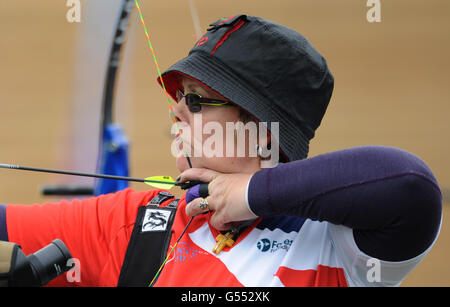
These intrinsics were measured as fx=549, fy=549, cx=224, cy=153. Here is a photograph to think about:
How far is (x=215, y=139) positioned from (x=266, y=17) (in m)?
3.61

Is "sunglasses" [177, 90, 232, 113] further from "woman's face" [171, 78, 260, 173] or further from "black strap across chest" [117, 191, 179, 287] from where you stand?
"black strap across chest" [117, 191, 179, 287]

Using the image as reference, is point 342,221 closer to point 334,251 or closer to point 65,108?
point 334,251

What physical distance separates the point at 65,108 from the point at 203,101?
355 cm

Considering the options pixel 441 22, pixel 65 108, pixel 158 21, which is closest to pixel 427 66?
pixel 441 22

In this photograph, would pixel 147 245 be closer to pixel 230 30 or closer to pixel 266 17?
pixel 230 30

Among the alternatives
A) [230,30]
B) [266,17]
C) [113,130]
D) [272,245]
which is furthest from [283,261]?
[266,17]

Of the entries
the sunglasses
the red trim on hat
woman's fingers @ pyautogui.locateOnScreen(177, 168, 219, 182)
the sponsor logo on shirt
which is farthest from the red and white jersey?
the red trim on hat

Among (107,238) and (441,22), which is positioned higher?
(441,22)

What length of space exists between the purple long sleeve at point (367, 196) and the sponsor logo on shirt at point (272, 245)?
127mm

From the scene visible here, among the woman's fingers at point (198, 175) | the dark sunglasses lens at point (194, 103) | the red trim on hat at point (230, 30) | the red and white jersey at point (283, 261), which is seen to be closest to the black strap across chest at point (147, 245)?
the red and white jersey at point (283, 261)

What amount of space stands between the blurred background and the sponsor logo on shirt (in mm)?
2692

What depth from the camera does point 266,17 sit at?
461 centimetres

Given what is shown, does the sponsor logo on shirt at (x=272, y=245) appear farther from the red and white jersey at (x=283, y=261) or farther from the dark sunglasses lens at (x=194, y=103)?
the dark sunglasses lens at (x=194, y=103)

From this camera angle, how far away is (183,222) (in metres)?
1.29
